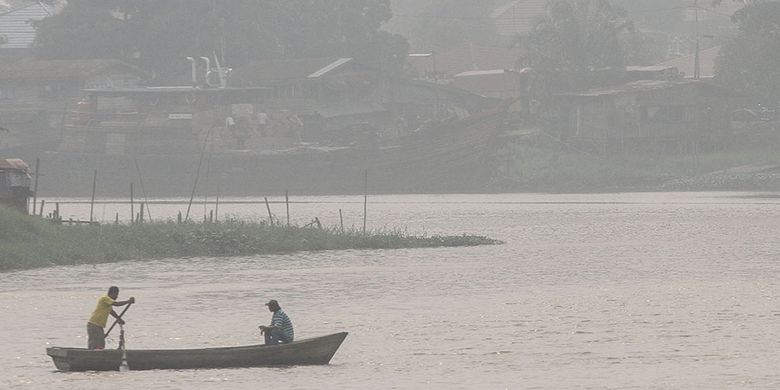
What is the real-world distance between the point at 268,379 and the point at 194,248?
1786cm

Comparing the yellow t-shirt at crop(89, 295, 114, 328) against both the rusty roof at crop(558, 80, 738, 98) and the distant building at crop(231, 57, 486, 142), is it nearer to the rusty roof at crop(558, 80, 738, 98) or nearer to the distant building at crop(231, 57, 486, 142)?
the rusty roof at crop(558, 80, 738, 98)

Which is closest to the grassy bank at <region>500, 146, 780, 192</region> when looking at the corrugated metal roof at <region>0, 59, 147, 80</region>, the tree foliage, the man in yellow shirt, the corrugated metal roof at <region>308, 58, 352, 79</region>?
the corrugated metal roof at <region>308, 58, 352, 79</region>

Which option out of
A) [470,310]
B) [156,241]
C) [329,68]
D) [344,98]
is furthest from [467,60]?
[470,310]

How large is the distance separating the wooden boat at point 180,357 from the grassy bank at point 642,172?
47179 mm

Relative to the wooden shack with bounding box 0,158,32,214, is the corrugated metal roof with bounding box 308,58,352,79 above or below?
above

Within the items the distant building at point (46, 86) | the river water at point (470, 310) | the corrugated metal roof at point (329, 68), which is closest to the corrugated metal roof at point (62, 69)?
the distant building at point (46, 86)

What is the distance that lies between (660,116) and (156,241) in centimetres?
3770

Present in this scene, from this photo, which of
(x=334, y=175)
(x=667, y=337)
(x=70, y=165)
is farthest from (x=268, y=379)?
(x=70, y=165)

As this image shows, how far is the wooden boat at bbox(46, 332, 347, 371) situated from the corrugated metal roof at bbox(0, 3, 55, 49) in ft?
230

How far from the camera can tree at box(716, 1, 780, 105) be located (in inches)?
2736

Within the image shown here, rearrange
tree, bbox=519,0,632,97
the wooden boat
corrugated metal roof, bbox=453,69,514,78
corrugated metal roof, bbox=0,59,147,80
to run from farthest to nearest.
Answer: corrugated metal roof, bbox=453,69,514,78 → corrugated metal roof, bbox=0,59,147,80 → tree, bbox=519,0,632,97 → the wooden boat

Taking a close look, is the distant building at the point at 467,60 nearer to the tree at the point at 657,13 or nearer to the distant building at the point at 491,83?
the distant building at the point at 491,83

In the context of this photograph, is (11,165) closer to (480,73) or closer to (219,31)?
(219,31)

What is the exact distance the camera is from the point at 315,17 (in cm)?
8550
